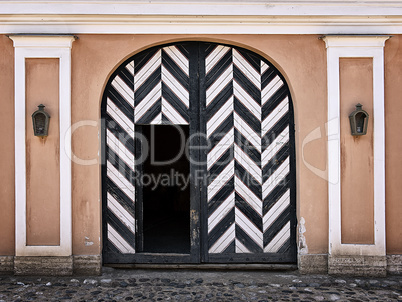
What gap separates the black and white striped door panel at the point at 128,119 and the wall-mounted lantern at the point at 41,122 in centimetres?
76

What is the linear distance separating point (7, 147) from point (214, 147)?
8.72ft

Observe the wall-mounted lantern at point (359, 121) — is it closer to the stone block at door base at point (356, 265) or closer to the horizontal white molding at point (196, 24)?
the horizontal white molding at point (196, 24)

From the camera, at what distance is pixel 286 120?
5594mm

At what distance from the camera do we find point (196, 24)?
5.31m

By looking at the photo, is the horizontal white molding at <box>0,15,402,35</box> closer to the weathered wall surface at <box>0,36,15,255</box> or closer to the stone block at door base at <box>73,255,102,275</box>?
the weathered wall surface at <box>0,36,15,255</box>

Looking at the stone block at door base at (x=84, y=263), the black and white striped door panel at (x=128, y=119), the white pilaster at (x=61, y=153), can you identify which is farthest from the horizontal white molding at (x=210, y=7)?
the stone block at door base at (x=84, y=263)

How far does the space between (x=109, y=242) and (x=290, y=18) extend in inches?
147

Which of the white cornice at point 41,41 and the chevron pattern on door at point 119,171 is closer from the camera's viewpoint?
the white cornice at point 41,41

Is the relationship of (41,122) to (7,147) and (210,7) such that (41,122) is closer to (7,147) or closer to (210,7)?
(7,147)

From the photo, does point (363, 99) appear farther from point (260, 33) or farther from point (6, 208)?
point (6, 208)

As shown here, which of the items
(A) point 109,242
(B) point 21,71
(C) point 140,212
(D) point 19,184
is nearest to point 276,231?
(C) point 140,212

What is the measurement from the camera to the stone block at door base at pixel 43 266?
5.23 metres

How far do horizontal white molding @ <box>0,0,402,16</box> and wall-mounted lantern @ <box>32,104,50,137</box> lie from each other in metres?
1.27

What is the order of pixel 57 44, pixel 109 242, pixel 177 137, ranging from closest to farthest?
pixel 57 44 < pixel 109 242 < pixel 177 137
